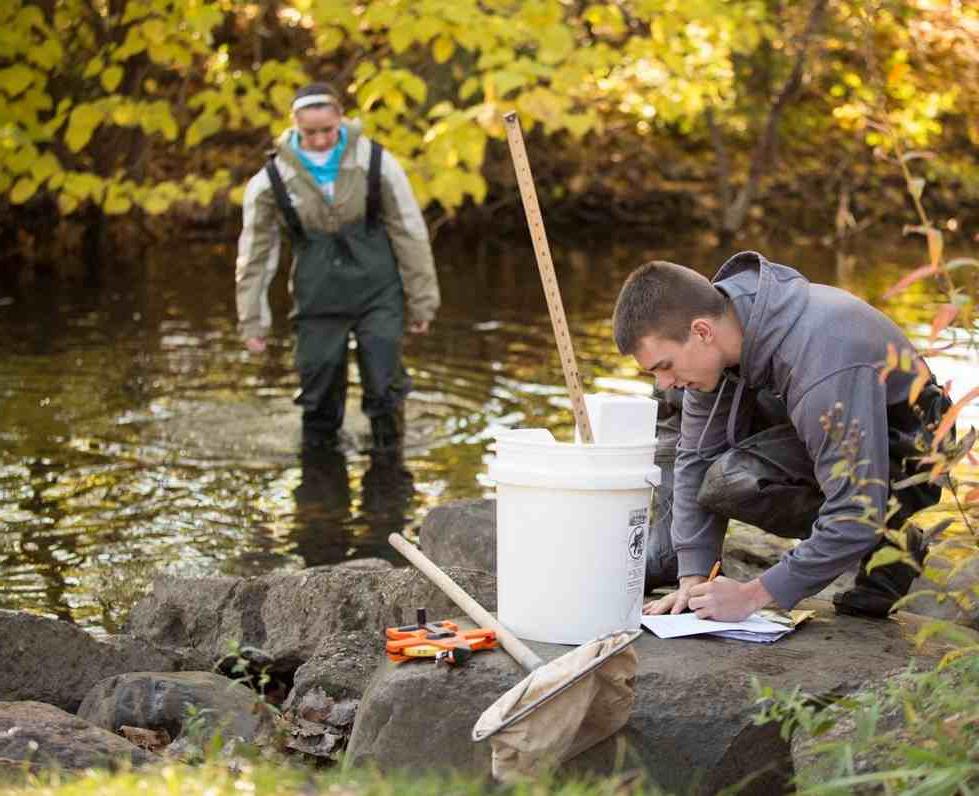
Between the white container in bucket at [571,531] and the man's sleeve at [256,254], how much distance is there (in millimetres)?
5148

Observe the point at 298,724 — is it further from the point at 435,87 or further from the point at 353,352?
the point at 435,87

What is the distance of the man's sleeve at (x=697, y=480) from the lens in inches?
210

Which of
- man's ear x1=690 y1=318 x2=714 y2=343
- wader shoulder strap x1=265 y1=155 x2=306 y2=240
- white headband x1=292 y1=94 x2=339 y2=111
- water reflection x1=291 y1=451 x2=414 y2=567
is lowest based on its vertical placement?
water reflection x1=291 y1=451 x2=414 y2=567

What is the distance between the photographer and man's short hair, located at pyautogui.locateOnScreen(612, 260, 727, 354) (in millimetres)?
4828

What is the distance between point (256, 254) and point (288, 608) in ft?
13.3

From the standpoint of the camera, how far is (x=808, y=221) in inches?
1121

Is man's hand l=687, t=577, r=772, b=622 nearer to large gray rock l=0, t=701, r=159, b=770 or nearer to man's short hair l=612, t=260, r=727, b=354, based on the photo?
man's short hair l=612, t=260, r=727, b=354

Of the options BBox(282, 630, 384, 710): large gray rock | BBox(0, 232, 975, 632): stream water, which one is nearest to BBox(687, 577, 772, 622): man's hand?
BBox(282, 630, 384, 710): large gray rock

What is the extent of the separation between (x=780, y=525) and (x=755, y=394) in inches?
17.4

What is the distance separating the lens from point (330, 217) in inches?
387

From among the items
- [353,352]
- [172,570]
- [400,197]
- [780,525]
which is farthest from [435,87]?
[780,525]

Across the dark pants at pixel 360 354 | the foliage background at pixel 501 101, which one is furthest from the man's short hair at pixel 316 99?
the foliage background at pixel 501 101

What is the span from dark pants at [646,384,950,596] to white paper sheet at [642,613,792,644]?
0.37 m

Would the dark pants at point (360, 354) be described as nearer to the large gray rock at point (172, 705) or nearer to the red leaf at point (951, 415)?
the large gray rock at point (172, 705)
